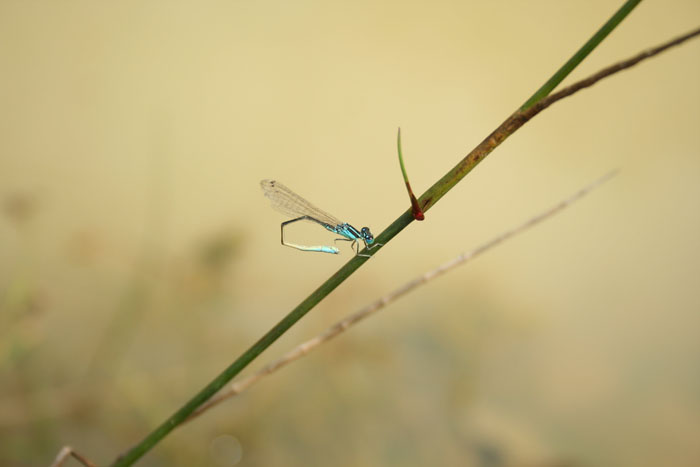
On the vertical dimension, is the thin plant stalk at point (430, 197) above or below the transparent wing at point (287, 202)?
above

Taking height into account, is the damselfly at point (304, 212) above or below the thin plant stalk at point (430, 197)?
below

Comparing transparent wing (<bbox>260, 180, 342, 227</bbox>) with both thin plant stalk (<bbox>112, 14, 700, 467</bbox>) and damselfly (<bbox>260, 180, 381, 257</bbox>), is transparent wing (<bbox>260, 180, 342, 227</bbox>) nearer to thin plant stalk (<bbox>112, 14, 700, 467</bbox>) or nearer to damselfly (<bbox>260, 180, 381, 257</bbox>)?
damselfly (<bbox>260, 180, 381, 257</bbox>)

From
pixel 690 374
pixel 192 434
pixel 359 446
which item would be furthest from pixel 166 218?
pixel 690 374

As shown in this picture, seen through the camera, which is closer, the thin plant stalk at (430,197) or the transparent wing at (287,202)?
the thin plant stalk at (430,197)

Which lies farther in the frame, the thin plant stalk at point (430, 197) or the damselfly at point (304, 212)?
the damselfly at point (304, 212)

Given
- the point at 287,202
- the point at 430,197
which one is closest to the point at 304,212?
the point at 287,202

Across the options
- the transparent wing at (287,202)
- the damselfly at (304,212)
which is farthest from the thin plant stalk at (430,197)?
the transparent wing at (287,202)

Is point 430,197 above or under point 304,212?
above

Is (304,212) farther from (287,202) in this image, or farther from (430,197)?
(430,197)

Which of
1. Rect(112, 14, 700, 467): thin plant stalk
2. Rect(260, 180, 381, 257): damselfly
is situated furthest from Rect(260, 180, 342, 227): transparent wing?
Rect(112, 14, 700, 467): thin plant stalk

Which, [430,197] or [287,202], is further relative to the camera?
[287,202]

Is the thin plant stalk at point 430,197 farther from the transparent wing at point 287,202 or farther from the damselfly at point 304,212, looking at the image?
the transparent wing at point 287,202

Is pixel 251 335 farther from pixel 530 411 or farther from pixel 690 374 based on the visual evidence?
pixel 690 374
